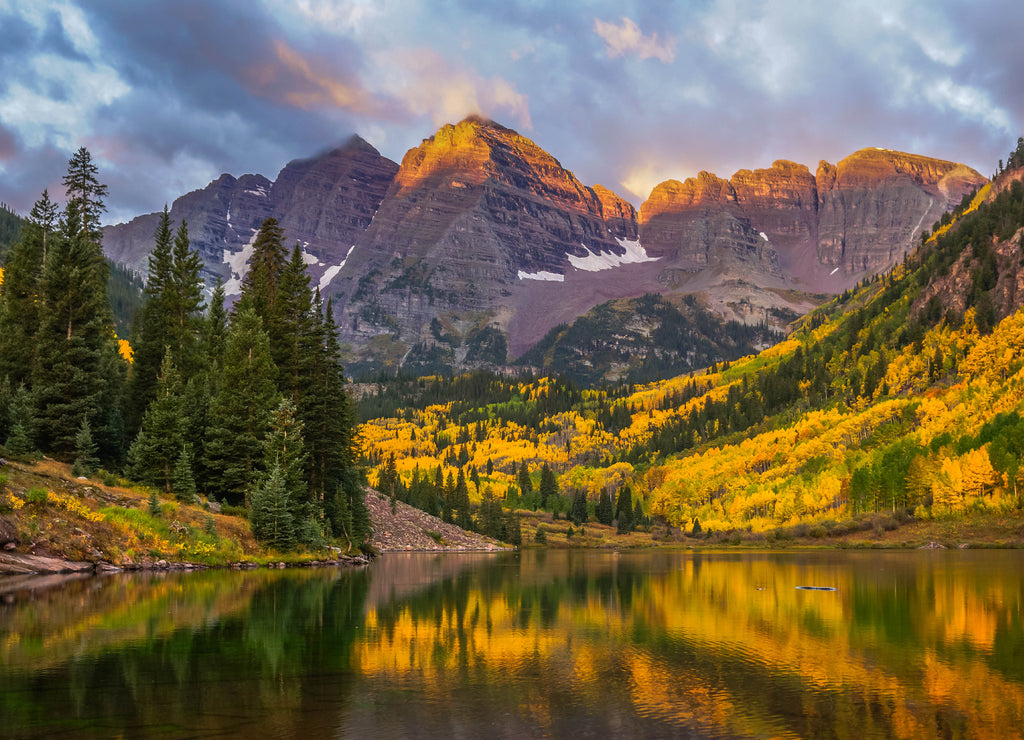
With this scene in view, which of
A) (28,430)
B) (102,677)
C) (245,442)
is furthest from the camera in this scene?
(245,442)

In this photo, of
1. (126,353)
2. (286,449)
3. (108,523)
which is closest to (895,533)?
(286,449)

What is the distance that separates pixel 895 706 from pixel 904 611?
24.5 metres

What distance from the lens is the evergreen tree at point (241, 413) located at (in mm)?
73438

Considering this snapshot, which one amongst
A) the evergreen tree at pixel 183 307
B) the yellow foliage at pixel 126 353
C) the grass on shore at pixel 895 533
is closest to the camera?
the evergreen tree at pixel 183 307

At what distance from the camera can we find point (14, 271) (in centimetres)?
7506

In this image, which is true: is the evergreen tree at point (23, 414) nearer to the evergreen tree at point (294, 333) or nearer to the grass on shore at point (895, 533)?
the evergreen tree at point (294, 333)

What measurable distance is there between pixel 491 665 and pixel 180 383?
57.8 meters

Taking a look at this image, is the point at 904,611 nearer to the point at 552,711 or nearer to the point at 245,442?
the point at 552,711

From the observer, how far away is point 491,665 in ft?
85.4

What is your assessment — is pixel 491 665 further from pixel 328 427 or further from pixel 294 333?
pixel 294 333

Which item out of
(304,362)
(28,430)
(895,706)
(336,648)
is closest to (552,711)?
(895,706)

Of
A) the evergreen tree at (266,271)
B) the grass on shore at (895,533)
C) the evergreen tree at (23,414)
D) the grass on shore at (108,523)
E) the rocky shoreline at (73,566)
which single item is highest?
the evergreen tree at (266,271)

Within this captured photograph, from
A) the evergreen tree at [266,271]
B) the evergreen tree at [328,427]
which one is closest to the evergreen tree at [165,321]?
the evergreen tree at [266,271]

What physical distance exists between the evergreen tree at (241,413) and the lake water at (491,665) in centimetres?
2515
